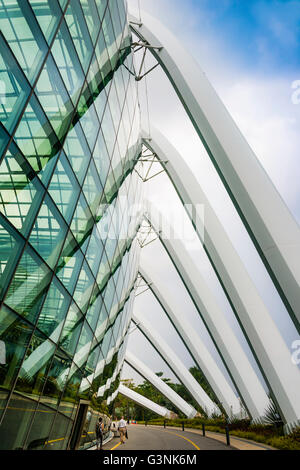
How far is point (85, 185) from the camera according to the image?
27.3 feet

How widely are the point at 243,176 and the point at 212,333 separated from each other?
538 inches

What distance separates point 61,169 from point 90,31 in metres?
4.53

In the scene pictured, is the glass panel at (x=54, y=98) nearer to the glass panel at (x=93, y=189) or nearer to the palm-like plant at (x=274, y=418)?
the glass panel at (x=93, y=189)

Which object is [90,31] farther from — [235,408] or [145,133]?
[235,408]

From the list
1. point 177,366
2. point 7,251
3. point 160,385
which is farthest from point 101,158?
point 160,385

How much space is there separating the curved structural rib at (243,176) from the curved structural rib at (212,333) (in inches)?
420

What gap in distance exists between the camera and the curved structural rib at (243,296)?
453 inches

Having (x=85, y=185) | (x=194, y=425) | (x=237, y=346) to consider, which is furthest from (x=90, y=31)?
(x=194, y=425)

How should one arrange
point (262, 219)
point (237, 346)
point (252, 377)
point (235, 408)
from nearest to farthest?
point (262, 219)
point (252, 377)
point (237, 346)
point (235, 408)

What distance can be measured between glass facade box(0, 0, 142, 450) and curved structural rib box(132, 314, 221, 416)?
21308 mm

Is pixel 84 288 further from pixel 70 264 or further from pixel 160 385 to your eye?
pixel 160 385

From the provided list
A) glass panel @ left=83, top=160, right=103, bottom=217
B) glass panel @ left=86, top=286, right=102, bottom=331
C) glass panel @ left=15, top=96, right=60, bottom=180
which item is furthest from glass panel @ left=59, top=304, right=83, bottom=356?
glass panel @ left=15, top=96, right=60, bottom=180

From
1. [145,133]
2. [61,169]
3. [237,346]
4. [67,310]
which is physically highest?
[145,133]

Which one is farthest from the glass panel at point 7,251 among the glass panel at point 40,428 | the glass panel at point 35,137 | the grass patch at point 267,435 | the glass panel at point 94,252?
the grass patch at point 267,435
